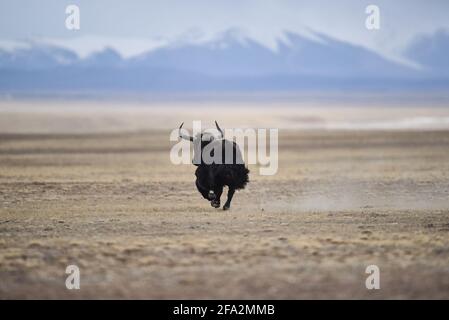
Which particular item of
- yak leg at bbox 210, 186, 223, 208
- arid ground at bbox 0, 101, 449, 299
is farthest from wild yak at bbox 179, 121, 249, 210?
arid ground at bbox 0, 101, 449, 299

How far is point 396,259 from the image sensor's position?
10102mm

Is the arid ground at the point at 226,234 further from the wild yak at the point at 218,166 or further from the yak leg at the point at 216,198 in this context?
the wild yak at the point at 218,166

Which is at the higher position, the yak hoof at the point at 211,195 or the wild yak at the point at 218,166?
the wild yak at the point at 218,166

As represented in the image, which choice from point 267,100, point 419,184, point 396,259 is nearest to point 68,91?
point 267,100

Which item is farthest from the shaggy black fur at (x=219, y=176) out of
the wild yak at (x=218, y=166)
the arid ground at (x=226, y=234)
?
the arid ground at (x=226, y=234)

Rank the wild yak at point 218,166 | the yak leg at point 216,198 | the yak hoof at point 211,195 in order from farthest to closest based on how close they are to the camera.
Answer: the yak leg at point 216,198 → the yak hoof at point 211,195 → the wild yak at point 218,166

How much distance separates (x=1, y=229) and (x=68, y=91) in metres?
154

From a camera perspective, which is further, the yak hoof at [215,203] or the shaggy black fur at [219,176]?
the yak hoof at [215,203]

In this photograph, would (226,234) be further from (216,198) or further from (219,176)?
(216,198)

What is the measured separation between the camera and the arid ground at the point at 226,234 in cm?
900

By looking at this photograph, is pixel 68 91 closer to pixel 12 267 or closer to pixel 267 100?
pixel 267 100
